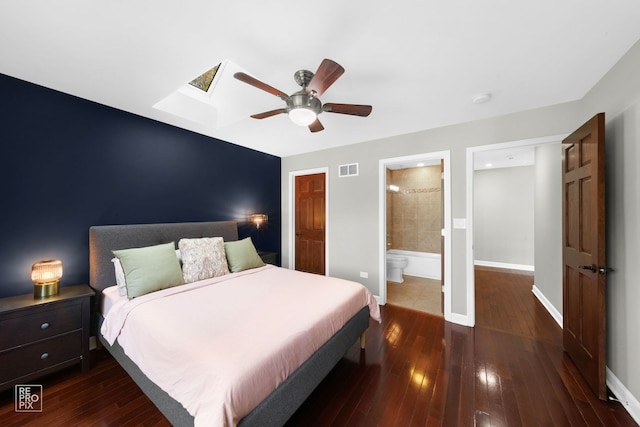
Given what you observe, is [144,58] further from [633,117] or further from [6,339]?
[633,117]

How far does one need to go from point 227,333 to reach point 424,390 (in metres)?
1.58

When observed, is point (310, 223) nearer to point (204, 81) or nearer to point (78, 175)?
point (204, 81)

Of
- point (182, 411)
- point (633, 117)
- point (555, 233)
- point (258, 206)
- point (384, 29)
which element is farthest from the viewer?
point (258, 206)

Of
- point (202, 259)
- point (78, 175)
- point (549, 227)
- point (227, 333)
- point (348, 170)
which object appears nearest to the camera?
point (227, 333)

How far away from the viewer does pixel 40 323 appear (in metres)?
1.86

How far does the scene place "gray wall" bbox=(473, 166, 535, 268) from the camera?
544 cm

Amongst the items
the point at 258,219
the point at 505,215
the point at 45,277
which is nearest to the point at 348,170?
the point at 258,219

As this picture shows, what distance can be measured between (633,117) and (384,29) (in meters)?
1.82

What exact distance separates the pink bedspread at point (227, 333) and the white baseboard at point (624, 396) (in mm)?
1776

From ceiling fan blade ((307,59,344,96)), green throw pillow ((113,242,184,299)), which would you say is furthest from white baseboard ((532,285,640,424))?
green throw pillow ((113,242,184,299))

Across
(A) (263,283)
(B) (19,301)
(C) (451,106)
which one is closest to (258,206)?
(A) (263,283)

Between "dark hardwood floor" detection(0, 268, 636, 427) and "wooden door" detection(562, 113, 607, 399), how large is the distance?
9.6 inches

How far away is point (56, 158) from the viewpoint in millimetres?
2246

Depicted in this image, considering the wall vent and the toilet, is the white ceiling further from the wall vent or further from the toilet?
the toilet
